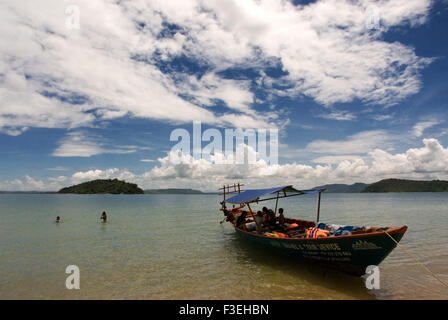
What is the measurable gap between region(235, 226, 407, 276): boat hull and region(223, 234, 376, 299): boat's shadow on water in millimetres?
550

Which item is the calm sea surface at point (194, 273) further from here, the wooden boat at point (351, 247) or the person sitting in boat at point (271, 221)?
the person sitting in boat at point (271, 221)

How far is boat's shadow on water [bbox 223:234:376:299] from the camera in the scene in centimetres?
865

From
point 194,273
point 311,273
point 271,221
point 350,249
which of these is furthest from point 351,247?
point 271,221

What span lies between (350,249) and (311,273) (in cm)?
257

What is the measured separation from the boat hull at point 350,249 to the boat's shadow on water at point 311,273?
55cm

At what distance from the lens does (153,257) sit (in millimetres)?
13977

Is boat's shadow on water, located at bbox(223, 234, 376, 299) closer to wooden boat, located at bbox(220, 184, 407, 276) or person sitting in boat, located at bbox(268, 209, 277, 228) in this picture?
wooden boat, located at bbox(220, 184, 407, 276)

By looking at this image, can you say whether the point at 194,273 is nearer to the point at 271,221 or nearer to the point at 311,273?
the point at 311,273

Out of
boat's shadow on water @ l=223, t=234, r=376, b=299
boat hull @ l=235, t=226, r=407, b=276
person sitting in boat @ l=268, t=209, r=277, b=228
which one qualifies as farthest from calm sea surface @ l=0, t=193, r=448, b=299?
person sitting in boat @ l=268, t=209, r=277, b=228

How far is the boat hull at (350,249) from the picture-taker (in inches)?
308
